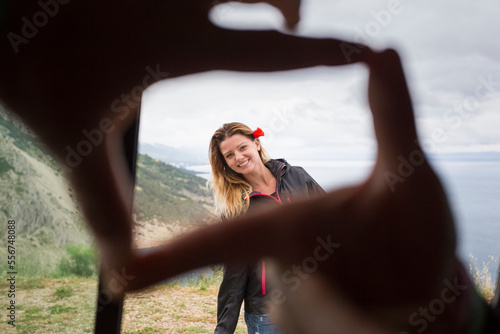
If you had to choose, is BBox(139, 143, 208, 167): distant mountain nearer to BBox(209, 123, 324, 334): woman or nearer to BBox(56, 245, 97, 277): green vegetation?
BBox(209, 123, 324, 334): woman

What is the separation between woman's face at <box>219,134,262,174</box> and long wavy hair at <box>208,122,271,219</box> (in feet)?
0.05

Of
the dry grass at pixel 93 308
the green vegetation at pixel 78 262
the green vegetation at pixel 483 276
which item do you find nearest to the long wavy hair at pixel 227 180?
the dry grass at pixel 93 308

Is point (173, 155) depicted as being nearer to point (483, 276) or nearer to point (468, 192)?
point (468, 192)

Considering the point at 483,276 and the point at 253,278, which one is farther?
the point at 483,276

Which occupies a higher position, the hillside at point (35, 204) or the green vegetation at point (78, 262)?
the hillside at point (35, 204)

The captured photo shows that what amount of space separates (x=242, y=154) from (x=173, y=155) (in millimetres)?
266

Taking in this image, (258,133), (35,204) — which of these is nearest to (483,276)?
(258,133)

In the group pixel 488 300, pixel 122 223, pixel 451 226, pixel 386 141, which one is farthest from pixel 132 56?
pixel 488 300

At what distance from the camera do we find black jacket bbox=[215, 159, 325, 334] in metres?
1.27

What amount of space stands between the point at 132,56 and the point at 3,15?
19.3 inches

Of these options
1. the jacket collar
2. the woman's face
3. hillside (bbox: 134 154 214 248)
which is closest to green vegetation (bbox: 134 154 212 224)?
hillside (bbox: 134 154 214 248)

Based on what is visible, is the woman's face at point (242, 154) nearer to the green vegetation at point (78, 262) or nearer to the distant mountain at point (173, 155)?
the distant mountain at point (173, 155)

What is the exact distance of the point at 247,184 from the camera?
1.32 m

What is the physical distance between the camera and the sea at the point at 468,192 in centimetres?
135
